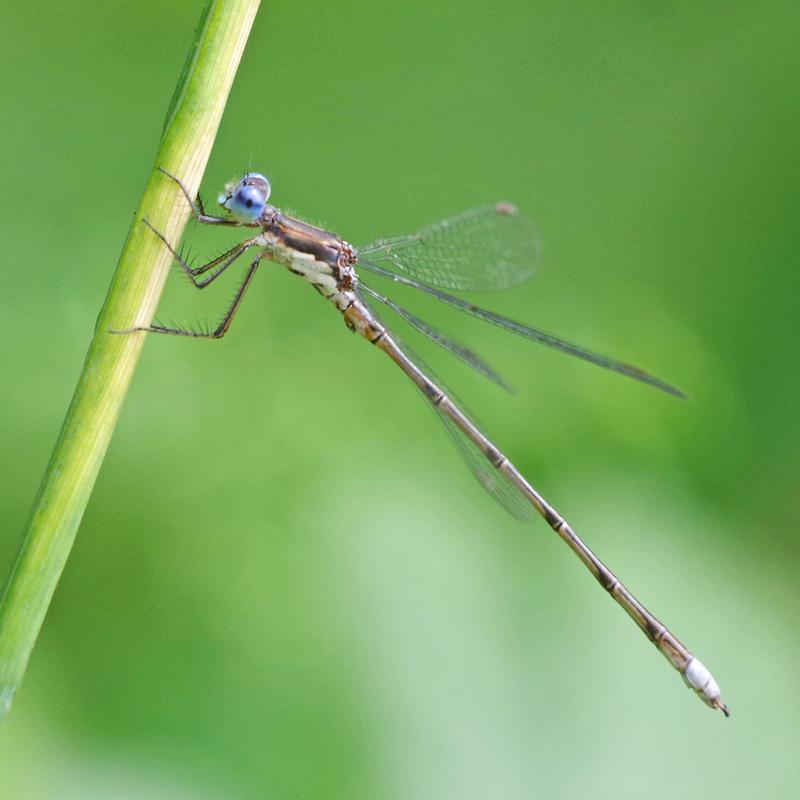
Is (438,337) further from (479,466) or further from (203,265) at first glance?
(203,265)

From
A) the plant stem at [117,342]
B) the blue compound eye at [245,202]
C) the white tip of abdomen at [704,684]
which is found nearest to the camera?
the plant stem at [117,342]

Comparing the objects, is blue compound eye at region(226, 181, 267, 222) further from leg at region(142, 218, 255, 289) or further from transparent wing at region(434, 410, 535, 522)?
transparent wing at region(434, 410, 535, 522)

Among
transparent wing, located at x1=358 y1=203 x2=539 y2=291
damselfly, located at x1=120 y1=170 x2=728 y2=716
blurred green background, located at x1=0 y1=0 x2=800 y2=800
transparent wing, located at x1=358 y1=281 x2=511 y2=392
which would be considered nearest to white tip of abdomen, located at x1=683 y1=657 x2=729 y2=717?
damselfly, located at x1=120 y1=170 x2=728 y2=716

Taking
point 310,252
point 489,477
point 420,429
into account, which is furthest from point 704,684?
point 310,252

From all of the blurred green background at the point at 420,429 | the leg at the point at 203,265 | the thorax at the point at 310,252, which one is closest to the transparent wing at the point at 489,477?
the blurred green background at the point at 420,429

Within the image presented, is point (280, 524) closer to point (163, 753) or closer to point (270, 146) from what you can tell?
point (163, 753)

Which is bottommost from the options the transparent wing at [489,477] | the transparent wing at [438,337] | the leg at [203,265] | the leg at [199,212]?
the transparent wing at [489,477]

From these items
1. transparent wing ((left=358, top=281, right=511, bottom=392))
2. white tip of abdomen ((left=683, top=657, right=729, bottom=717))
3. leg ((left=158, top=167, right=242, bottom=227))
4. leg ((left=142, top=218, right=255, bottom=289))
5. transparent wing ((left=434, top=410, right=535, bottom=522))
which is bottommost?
white tip of abdomen ((left=683, top=657, right=729, bottom=717))

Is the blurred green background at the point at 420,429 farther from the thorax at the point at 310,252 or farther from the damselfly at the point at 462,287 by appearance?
the thorax at the point at 310,252

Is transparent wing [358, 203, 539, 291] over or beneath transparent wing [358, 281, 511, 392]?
over

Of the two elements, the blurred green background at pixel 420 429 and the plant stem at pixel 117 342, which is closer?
the plant stem at pixel 117 342
